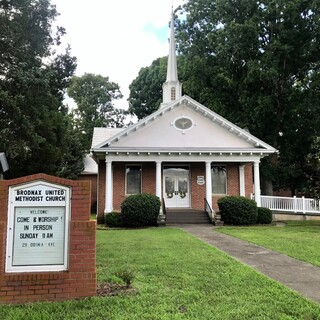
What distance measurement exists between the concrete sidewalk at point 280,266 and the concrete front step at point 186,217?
8130 millimetres

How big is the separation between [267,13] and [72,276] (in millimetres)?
26385

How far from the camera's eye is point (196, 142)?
21.1 metres

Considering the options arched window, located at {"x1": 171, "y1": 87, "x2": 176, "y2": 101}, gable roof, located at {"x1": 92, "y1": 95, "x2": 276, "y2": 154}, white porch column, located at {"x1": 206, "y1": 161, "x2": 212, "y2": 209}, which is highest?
arched window, located at {"x1": 171, "y1": 87, "x2": 176, "y2": 101}

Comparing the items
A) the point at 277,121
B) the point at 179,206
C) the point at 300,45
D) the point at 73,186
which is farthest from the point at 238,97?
the point at 73,186

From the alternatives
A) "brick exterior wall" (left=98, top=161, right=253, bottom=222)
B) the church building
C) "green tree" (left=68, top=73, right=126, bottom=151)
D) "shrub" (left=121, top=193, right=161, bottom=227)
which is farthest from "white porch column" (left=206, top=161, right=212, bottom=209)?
"green tree" (left=68, top=73, right=126, bottom=151)

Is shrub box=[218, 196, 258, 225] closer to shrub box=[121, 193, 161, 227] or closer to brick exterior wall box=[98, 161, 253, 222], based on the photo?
brick exterior wall box=[98, 161, 253, 222]

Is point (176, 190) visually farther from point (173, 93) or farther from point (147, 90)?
point (147, 90)

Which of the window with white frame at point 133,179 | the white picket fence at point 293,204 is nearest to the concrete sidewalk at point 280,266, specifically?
the window with white frame at point 133,179

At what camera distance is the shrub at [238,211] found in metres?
18.6

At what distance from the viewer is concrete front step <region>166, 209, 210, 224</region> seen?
19312 mm

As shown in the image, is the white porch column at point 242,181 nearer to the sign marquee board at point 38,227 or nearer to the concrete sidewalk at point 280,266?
the concrete sidewalk at point 280,266

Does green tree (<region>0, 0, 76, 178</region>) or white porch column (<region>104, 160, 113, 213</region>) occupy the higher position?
green tree (<region>0, 0, 76, 178</region>)

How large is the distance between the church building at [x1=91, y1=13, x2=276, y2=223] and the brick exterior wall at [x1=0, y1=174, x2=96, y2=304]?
A: 47.1 feet

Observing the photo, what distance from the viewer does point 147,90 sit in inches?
1811
